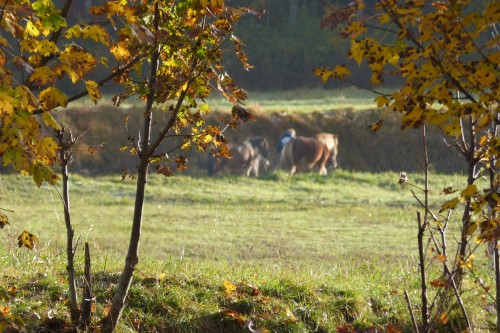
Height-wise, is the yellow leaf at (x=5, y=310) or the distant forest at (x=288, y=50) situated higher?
the distant forest at (x=288, y=50)

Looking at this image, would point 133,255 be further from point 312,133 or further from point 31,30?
point 312,133

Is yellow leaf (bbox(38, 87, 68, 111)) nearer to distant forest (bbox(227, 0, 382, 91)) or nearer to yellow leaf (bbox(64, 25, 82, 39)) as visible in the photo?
yellow leaf (bbox(64, 25, 82, 39))

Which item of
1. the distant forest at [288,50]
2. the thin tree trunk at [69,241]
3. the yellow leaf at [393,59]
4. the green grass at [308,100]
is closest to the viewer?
the yellow leaf at [393,59]

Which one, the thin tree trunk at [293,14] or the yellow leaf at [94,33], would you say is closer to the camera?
the yellow leaf at [94,33]

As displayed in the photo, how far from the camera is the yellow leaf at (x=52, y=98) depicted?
14.1ft

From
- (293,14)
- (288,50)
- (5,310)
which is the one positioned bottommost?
(5,310)

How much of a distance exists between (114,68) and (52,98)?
3.72ft

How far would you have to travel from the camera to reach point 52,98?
4.38m

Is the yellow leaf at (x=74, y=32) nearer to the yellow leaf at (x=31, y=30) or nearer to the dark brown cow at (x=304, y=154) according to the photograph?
the yellow leaf at (x=31, y=30)

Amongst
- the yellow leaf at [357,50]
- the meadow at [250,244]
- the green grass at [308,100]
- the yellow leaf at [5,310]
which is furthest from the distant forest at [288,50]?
the yellow leaf at [357,50]

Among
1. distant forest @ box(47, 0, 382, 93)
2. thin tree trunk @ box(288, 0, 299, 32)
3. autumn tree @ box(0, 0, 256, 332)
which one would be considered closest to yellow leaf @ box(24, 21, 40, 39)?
autumn tree @ box(0, 0, 256, 332)

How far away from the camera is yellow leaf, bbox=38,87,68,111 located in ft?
14.1

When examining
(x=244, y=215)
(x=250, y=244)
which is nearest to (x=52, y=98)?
(x=250, y=244)

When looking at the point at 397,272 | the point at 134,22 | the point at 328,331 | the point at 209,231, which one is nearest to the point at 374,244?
the point at 209,231
